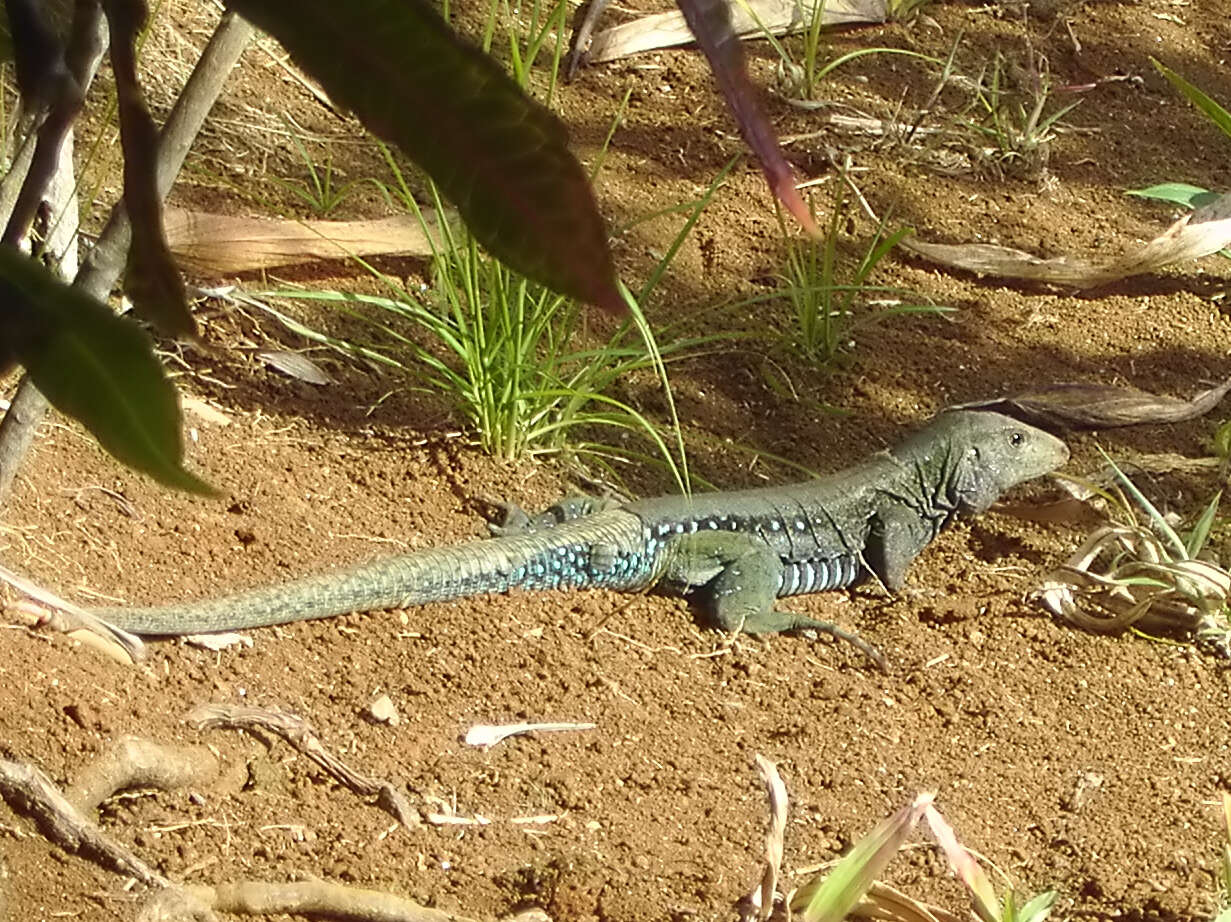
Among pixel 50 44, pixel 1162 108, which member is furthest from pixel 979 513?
pixel 50 44

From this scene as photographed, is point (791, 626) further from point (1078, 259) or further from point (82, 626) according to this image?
point (1078, 259)

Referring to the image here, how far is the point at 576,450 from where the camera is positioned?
4977 millimetres

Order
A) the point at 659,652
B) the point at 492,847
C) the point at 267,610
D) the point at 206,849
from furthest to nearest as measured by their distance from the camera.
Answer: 1. the point at 659,652
2. the point at 267,610
3. the point at 492,847
4. the point at 206,849

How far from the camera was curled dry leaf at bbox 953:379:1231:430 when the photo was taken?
535cm

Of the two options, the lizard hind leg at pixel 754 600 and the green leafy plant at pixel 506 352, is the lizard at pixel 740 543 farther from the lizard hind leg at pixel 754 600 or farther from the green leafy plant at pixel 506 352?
the green leafy plant at pixel 506 352

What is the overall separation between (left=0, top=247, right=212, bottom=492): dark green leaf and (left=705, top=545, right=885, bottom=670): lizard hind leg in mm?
3694

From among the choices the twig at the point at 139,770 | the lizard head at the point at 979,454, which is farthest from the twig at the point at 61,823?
the lizard head at the point at 979,454

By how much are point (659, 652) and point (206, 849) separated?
1621mm

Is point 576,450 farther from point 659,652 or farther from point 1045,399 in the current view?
point 1045,399

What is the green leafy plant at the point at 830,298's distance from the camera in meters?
5.16

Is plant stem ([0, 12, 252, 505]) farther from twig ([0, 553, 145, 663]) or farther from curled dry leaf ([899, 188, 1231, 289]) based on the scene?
curled dry leaf ([899, 188, 1231, 289])

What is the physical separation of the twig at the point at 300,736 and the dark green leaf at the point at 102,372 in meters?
2.43

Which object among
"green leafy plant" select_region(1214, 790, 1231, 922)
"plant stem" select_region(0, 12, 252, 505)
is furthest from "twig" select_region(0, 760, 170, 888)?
"green leafy plant" select_region(1214, 790, 1231, 922)

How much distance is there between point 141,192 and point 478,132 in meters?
0.23
